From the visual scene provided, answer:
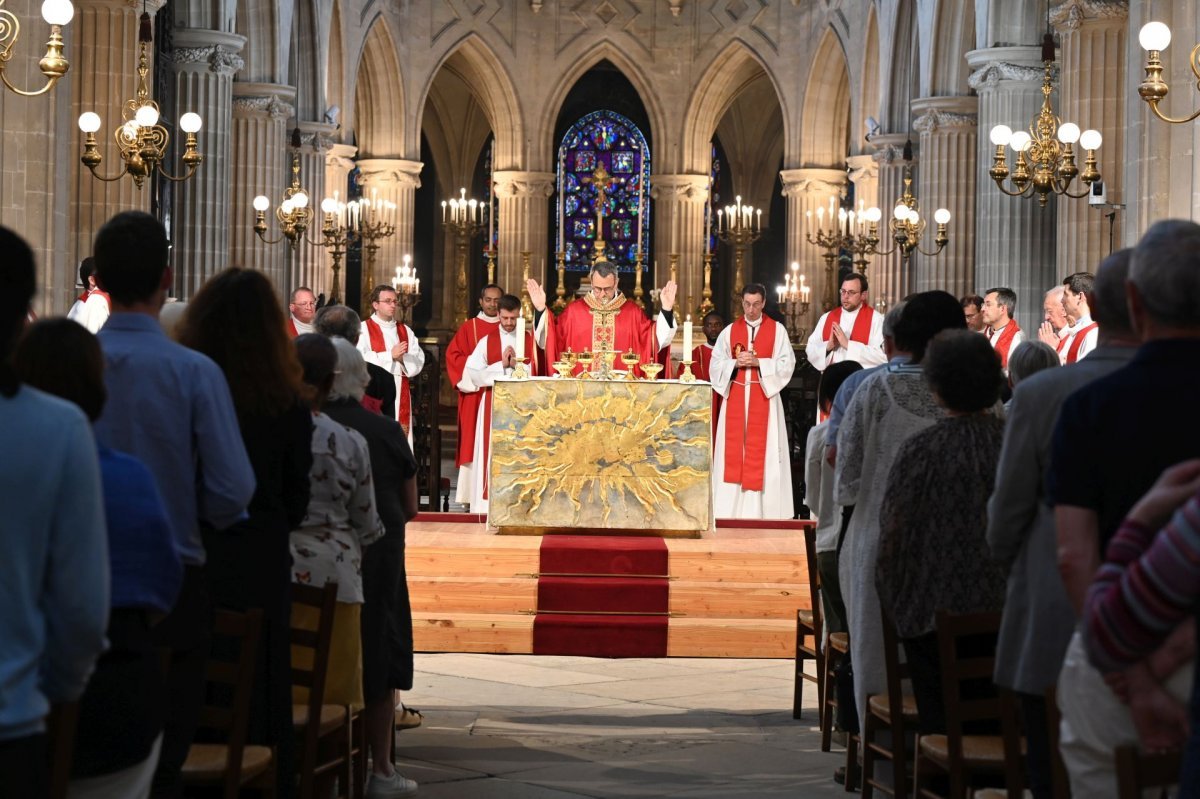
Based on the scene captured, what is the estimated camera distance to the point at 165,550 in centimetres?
324

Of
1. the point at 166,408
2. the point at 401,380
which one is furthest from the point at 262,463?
the point at 401,380

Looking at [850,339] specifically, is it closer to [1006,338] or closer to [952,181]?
[1006,338]

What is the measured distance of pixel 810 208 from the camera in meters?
28.2

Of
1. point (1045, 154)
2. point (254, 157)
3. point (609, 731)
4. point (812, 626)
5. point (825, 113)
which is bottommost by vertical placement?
point (609, 731)

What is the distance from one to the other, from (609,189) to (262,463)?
29.2m

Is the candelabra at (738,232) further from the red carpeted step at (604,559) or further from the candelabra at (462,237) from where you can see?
the red carpeted step at (604,559)

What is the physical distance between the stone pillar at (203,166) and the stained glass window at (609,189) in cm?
1470

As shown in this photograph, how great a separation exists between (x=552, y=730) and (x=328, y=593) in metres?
2.75

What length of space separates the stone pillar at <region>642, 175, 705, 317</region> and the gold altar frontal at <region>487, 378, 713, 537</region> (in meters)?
18.3

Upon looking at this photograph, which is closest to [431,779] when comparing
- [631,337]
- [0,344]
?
[0,344]

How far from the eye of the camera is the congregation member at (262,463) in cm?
442

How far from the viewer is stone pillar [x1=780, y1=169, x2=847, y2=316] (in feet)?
92.0

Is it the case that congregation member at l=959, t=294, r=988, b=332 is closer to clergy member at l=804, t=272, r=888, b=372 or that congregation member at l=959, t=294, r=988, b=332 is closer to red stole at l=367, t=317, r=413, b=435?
clergy member at l=804, t=272, r=888, b=372

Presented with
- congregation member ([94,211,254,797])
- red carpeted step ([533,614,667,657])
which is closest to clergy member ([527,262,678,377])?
red carpeted step ([533,614,667,657])
